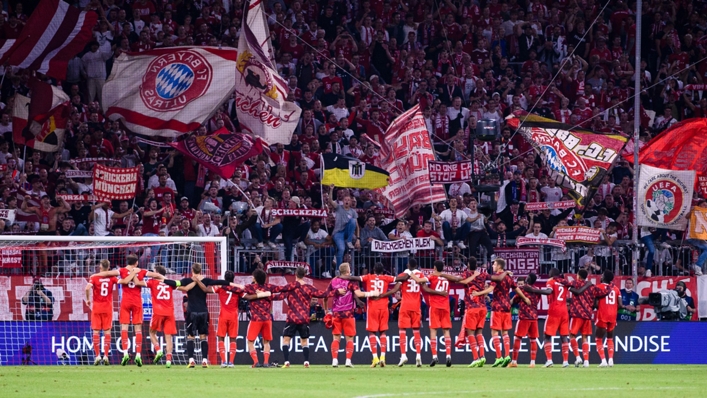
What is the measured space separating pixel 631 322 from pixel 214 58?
11392 mm

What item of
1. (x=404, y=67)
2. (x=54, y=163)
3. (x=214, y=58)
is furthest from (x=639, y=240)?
(x=54, y=163)

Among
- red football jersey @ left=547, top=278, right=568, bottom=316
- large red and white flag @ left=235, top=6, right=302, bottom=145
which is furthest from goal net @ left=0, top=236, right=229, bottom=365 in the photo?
red football jersey @ left=547, top=278, right=568, bottom=316

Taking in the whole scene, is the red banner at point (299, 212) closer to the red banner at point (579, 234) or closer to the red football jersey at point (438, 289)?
the red football jersey at point (438, 289)

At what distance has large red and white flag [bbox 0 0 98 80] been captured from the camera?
89.4 feet

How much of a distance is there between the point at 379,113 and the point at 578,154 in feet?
19.7

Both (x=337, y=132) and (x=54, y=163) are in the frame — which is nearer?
(x=54, y=163)

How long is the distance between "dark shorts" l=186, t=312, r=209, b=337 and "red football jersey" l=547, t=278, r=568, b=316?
21.3 ft

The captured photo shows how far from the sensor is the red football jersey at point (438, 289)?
22328 millimetres

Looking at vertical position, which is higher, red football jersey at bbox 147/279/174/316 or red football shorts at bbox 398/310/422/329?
red football jersey at bbox 147/279/174/316

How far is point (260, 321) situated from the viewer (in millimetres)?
22141

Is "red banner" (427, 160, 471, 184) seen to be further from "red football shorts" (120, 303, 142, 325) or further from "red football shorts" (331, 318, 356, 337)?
"red football shorts" (120, 303, 142, 325)

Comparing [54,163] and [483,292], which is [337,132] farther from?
[483,292]

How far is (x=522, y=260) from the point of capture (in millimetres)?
25547

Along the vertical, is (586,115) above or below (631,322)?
above
